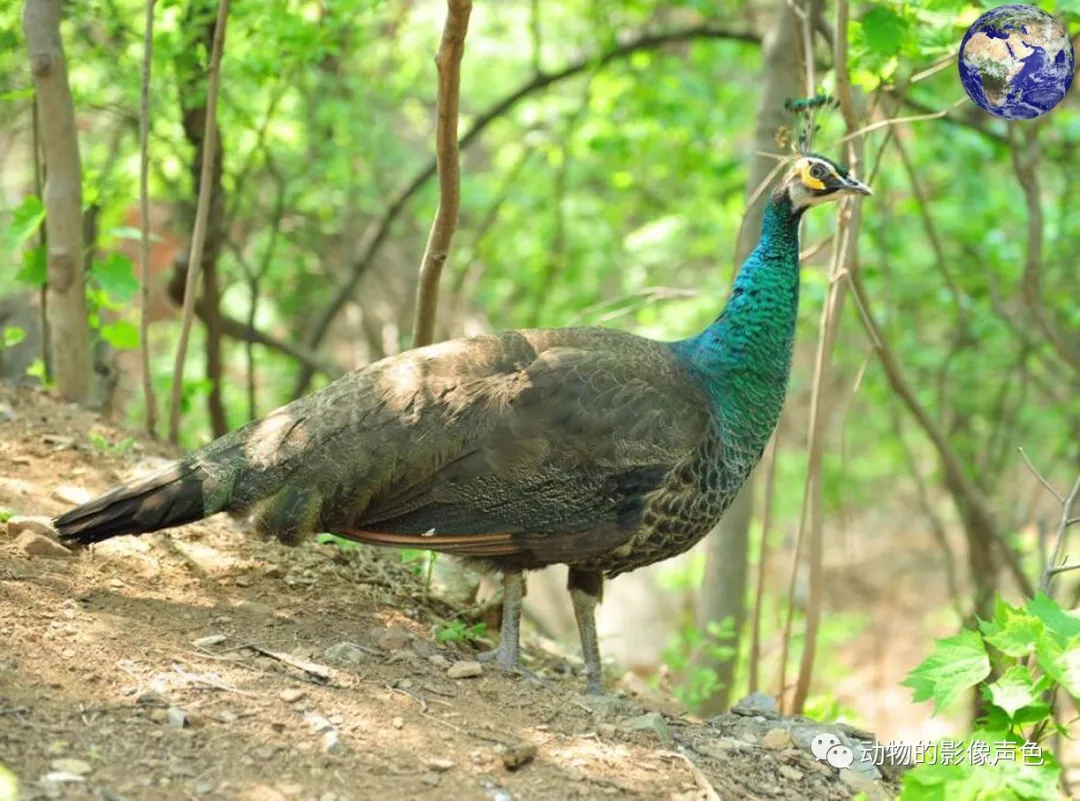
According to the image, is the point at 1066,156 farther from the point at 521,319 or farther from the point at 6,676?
the point at 6,676

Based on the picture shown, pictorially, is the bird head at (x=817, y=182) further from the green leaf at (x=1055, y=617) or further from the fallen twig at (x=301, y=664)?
the fallen twig at (x=301, y=664)

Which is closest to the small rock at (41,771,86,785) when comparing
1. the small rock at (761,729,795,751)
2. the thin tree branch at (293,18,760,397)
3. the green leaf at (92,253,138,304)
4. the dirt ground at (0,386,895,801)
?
the dirt ground at (0,386,895,801)

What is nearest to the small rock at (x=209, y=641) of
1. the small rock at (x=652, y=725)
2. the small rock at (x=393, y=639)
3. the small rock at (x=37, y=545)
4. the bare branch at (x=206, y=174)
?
the small rock at (x=393, y=639)

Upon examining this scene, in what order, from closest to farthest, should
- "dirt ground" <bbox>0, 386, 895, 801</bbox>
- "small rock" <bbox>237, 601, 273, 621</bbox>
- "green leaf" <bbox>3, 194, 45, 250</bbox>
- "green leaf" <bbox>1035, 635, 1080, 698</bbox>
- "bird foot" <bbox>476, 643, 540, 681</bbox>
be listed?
"dirt ground" <bbox>0, 386, 895, 801</bbox> → "green leaf" <bbox>1035, 635, 1080, 698</bbox> → "small rock" <bbox>237, 601, 273, 621</bbox> → "bird foot" <bbox>476, 643, 540, 681</bbox> → "green leaf" <bbox>3, 194, 45, 250</bbox>

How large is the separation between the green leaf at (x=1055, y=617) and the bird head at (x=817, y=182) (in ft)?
6.25

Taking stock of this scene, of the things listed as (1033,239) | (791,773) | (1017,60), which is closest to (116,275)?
(791,773)

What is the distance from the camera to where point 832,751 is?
13.4 ft

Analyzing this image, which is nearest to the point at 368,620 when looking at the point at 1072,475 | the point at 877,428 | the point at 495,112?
the point at 495,112

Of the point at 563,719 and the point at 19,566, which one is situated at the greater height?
the point at 19,566

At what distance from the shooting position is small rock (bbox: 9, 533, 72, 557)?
4.20 metres

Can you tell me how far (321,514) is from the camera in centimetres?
433

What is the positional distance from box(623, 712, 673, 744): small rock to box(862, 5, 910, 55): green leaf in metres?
2.74

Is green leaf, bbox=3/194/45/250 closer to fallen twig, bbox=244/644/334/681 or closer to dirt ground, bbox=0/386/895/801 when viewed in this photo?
dirt ground, bbox=0/386/895/801

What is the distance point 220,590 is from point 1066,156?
6.82m
